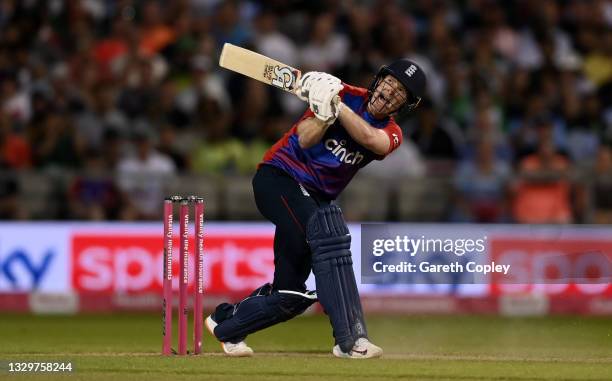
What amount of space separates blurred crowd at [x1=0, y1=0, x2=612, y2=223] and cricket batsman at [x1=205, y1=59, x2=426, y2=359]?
4.72 metres

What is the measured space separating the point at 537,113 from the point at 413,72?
6.38 m

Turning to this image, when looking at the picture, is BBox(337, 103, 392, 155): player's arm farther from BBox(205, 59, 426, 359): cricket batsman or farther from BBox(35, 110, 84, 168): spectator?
BBox(35, 110, 84, 168): spectator

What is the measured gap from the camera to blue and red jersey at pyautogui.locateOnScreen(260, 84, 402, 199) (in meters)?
8.02

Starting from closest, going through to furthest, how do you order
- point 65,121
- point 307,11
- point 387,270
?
1. point 387,270
2. point 65,121
3. point 307,11

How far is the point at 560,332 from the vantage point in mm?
10453

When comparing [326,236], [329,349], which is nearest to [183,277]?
[326,236]

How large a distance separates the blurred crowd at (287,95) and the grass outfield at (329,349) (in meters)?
1.61

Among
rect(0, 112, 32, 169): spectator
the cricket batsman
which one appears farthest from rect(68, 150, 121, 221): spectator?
the cricket batsman

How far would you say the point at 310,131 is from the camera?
25.6ft

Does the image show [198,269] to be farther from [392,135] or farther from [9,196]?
[9,196]

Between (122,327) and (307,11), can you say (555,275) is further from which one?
(307,11)

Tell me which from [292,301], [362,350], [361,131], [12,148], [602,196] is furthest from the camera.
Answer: [12,148]

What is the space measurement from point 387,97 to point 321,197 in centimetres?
75

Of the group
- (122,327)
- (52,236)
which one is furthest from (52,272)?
(122,327)
